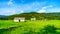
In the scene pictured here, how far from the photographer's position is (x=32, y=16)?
9.10 ft

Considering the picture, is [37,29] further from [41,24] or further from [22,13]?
[22,13]

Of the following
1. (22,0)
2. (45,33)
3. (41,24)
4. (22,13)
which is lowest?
(45,33)

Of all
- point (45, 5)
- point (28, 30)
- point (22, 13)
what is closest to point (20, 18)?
point (22, 13)

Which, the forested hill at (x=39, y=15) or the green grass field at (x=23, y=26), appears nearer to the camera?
the green grass field at (x=23, y=26)

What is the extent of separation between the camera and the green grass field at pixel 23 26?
2.62 m

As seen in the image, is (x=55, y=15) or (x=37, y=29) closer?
(x=37, y=29)

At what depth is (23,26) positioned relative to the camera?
2.71 meters

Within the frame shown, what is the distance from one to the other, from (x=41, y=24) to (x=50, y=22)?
7.4 inches

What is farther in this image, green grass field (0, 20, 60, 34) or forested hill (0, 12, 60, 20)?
forested hill (0, 12, 60, 20)

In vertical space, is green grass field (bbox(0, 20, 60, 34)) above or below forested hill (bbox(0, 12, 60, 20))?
below

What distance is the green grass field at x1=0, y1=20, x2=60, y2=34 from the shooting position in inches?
103

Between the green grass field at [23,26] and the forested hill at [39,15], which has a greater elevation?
the forested hill at [39,15]

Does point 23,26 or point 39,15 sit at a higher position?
point 39,15

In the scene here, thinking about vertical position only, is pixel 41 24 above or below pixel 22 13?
below
